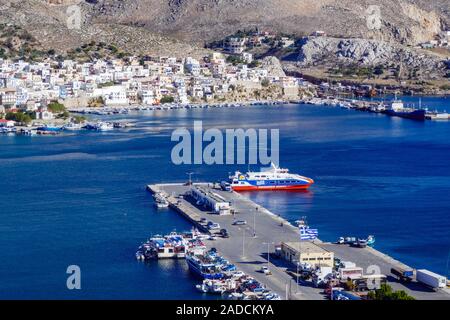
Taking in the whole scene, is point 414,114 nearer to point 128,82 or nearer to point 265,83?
point 265,83

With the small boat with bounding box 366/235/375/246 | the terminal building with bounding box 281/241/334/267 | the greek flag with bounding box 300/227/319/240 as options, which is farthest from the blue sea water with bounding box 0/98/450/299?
the terminal building with bounding box 281/241/334/267

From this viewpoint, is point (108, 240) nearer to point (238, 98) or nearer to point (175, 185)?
point (175, 185)

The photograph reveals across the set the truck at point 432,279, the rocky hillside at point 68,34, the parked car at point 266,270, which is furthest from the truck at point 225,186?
the rocky hillside at point 68,34

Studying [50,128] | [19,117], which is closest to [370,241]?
[50,128]

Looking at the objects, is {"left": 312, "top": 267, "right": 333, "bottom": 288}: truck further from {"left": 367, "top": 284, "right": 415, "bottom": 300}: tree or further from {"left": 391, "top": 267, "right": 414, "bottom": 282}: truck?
{"left": 367, "top": 284, "right": 415, "bottom": 300}: tree

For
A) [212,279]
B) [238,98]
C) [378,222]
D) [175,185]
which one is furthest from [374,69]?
[212,279]
